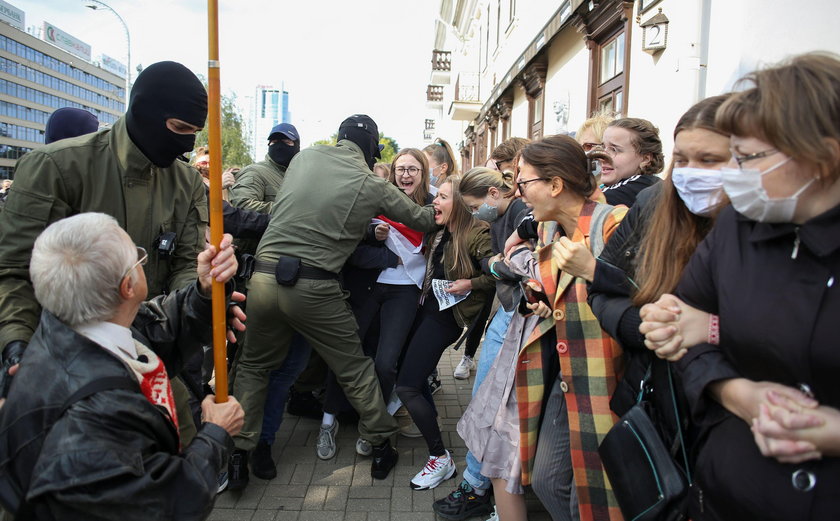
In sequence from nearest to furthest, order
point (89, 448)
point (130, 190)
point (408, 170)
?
1. point (89, 448)
2. point (130, 190)
3. point (408, 170)

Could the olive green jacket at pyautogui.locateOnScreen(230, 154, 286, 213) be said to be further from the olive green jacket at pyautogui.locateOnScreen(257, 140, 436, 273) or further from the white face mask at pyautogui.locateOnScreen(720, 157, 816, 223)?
the white face mask at pyautogui.locateOnScreen(720, 157, 816, 223)

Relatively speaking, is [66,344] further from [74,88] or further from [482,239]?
[74,88]

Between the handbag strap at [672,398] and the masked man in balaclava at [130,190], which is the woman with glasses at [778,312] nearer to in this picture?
the handbag strap at [672,398]

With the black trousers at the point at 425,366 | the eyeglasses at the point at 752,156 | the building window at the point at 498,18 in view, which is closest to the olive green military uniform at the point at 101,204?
the black trousers at the point at 425,366

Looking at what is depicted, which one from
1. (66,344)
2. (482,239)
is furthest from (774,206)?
(482,239)

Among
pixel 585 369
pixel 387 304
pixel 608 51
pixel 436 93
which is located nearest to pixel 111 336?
pixel 585 369

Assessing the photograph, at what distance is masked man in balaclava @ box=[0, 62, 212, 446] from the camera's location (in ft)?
6.98

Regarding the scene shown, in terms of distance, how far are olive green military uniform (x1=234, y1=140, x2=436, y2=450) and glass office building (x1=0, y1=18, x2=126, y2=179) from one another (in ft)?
273

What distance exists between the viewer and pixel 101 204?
238 centimetres

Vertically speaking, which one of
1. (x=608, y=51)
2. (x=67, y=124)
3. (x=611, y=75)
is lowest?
(x=67, y=124)

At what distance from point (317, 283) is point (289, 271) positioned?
0.18 m

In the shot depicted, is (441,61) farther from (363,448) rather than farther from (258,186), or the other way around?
(363,448)

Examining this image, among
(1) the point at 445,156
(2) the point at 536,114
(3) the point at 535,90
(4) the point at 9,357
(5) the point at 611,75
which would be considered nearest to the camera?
(4) the point at 9,357

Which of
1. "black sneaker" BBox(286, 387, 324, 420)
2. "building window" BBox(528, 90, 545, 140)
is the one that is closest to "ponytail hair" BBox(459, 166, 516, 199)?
"black sneaker" BBox(286, 387, 324, 420)
